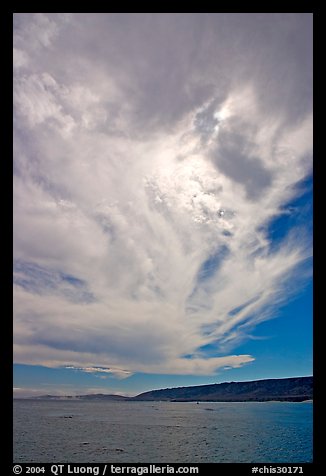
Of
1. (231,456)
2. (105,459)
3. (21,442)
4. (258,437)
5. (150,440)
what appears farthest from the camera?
(258,437)
